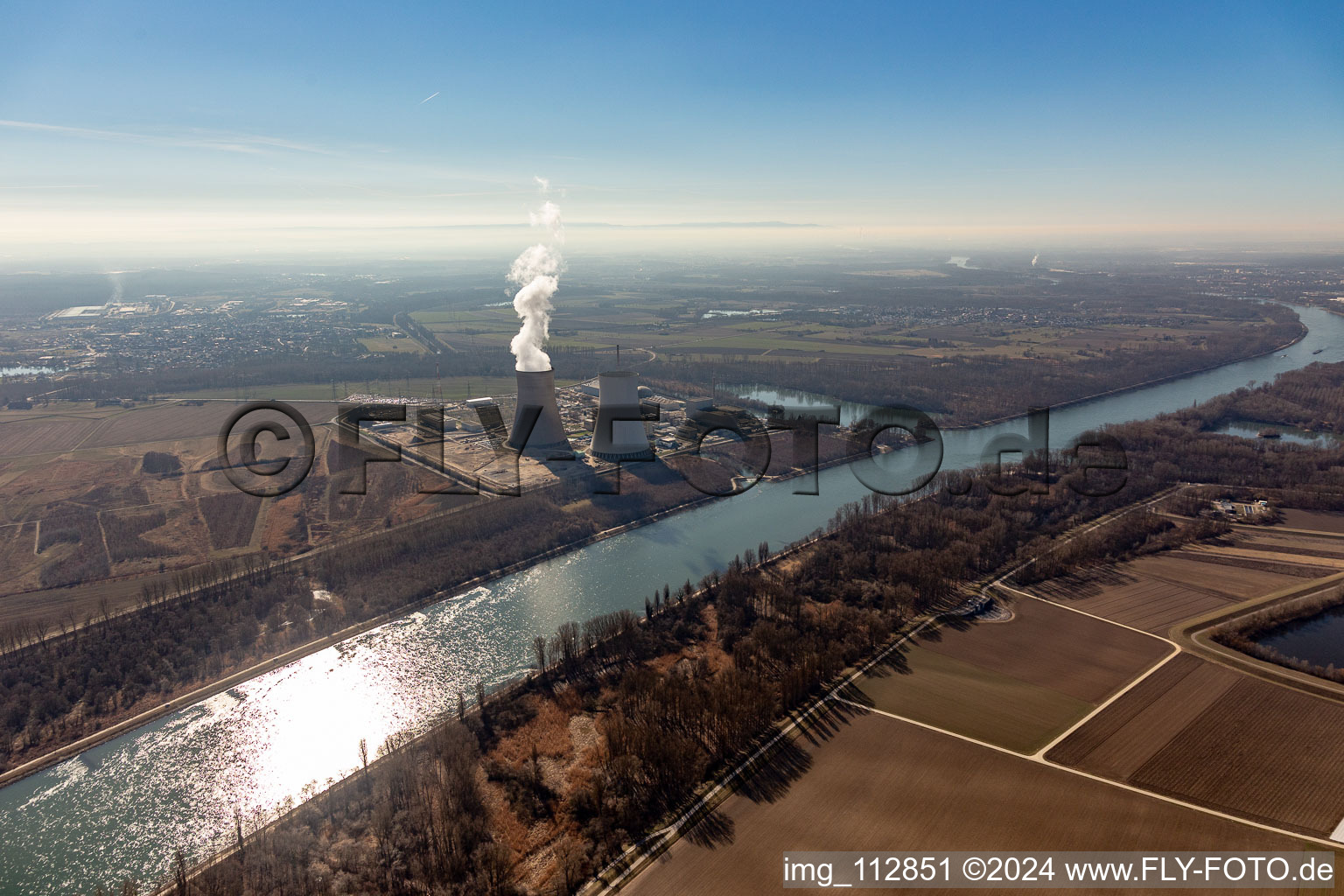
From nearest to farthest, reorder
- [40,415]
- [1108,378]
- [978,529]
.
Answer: [978,529]
[40,415]
[1108,378]

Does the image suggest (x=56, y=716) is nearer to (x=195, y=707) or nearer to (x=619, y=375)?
(x=195, y=707)

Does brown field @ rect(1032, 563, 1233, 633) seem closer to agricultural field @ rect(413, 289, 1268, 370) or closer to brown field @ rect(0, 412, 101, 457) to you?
agricultural field @ rect(413, 289, 1268, 370)

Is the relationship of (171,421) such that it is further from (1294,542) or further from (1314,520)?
(1314,520)

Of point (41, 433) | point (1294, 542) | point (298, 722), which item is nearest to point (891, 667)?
point (298, 722)

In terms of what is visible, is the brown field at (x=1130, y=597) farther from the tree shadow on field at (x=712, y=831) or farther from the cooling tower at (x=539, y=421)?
the cooling tower at (x=539, y=421)

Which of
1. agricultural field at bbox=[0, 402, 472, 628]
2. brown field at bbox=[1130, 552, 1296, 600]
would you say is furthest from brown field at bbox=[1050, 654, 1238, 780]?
agricultural field at bbox=[0, 402, 472, 628]

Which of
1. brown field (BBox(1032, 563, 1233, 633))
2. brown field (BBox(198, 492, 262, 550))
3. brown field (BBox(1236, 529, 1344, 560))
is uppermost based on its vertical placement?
brown field (BBox(198, 492, 262, 550))

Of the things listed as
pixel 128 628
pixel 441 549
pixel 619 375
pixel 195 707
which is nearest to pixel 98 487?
pixel 128 628
